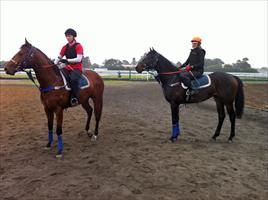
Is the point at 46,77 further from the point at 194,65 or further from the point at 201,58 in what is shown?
the point at 201,58

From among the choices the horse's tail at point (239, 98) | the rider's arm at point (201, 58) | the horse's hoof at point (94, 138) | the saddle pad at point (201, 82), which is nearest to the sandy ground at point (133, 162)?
the horse's hoof at point (94, 138)

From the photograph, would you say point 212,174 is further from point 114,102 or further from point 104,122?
point 114,102

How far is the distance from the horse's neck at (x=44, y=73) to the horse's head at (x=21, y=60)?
22cm

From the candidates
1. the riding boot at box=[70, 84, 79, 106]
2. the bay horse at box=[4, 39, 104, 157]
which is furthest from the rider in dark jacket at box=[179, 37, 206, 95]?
the bay horse at box=[4, 39, 104, 157]

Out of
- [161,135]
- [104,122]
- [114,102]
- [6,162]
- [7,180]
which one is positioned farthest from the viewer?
[114,102]

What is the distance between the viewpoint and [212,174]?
5.65 meters

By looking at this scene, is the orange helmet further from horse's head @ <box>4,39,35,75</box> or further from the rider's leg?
horse's head @ <box>4,39,35,75</box>

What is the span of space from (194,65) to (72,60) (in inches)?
131

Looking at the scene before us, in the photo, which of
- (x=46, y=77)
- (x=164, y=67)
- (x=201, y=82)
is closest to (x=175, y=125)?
(x=201, y=82)

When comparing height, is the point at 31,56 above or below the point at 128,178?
above

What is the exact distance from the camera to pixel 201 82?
8.17 metres

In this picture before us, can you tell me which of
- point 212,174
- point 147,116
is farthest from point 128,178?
point 147,116

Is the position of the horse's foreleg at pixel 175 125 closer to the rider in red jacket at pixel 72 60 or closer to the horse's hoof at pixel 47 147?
the rider in red jacket at pixel 72 60

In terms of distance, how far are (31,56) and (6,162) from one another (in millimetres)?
2364
